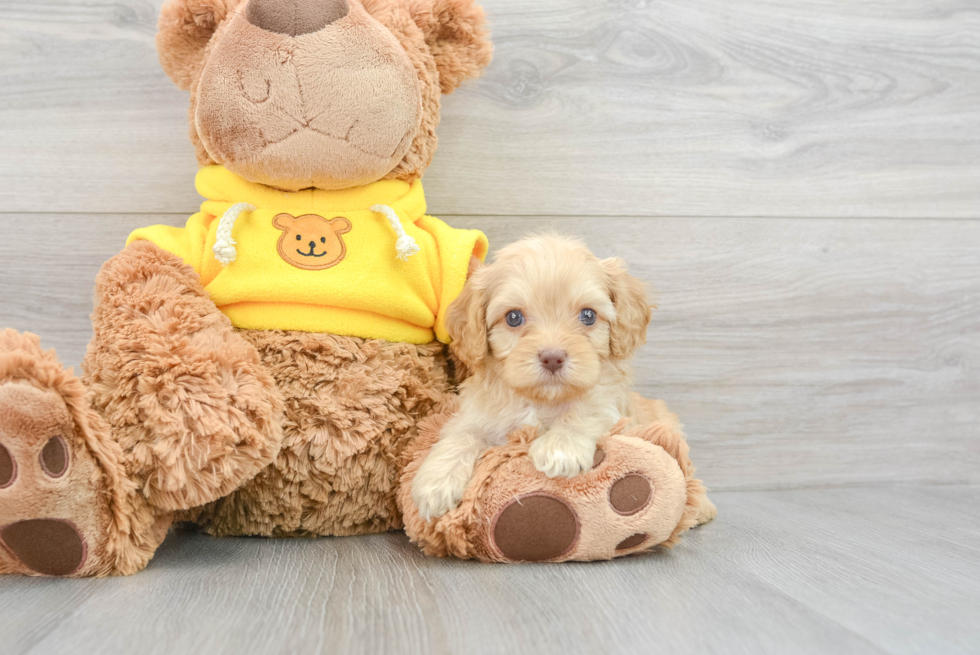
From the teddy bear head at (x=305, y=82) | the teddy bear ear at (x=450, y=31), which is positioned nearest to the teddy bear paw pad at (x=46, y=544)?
the teddy bear head at (x=305, y=82)

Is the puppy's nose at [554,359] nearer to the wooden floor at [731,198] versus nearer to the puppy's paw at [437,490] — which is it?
the puppy's paw at [437,490]

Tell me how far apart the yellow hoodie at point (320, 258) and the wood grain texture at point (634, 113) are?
0.34 metres

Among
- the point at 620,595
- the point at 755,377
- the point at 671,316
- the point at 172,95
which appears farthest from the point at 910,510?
the point at 172,95

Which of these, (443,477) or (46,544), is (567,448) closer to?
(443,477)

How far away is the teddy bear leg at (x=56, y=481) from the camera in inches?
40.4

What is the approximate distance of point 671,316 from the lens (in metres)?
1.86

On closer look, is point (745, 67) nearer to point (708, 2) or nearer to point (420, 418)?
point (708, 2)

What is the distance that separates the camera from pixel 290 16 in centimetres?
129

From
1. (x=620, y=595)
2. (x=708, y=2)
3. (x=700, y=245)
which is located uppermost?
(x=708, y=2)

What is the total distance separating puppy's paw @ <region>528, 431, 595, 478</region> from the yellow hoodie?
0.38 meters

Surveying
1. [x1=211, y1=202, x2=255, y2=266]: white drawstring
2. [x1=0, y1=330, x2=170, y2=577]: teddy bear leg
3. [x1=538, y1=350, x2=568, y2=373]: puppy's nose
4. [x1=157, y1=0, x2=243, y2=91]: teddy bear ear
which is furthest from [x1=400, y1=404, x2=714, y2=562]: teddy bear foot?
[x1=157, y1=0, x2=243, y2=91]: teddy bear ear

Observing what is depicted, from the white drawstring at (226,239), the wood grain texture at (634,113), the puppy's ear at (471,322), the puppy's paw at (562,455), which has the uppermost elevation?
the wood grain texture at (634,113)

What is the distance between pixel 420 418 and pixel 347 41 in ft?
2.40

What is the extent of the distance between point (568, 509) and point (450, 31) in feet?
3.26
